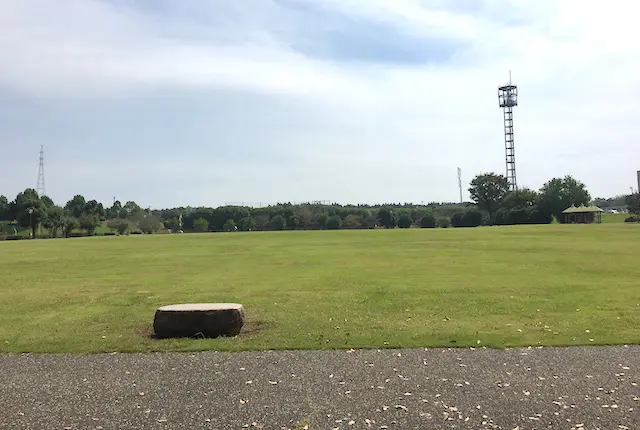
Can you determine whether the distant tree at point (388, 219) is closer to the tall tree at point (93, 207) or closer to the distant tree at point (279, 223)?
the distant tree at point (279, 223)

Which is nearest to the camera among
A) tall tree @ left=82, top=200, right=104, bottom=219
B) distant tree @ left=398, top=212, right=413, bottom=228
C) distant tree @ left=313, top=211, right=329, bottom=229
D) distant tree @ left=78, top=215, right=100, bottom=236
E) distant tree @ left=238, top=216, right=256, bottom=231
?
distant tree @ left=78, top=215, right=100, bottom=236

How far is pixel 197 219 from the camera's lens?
415ft

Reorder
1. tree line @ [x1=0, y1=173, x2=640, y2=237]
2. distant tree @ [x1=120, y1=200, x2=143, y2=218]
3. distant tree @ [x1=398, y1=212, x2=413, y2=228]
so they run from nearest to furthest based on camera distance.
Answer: tree line @ [x1=0, y1=173, x2=640, y2=237] < distant tree @ [x1=398, y1=212, x2=413, y2=228] < distant tree @ [x1=120, y1=200, x2=143, y2=218]

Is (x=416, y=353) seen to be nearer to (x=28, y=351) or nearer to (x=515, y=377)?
(x=515, y=377)

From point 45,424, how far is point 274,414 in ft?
8.76

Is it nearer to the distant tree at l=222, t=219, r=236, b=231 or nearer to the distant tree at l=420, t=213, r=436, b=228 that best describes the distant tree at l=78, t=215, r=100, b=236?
the distant tree at l=222, t=219, r=236, b=231

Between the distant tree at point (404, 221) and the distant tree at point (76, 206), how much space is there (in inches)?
2997

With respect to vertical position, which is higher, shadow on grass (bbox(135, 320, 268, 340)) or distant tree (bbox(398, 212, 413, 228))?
distant tree (bbox(398, 212, 413, 228))

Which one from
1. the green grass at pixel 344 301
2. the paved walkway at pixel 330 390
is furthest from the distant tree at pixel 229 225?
the paved walkway at pixel 330 390

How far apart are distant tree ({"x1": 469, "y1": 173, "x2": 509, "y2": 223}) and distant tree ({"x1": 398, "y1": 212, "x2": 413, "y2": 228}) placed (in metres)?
18.3

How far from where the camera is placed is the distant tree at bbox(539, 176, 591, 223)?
105 meters

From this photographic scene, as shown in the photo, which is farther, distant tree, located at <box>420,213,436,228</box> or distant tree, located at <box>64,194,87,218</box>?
distant tree, located at <box>64,194,87,218</box>

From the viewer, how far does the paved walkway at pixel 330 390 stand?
6.45 m

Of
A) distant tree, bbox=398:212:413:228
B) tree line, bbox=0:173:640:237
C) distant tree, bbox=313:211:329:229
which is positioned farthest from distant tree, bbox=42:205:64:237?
distant tree, bbox=398:212:413:228
